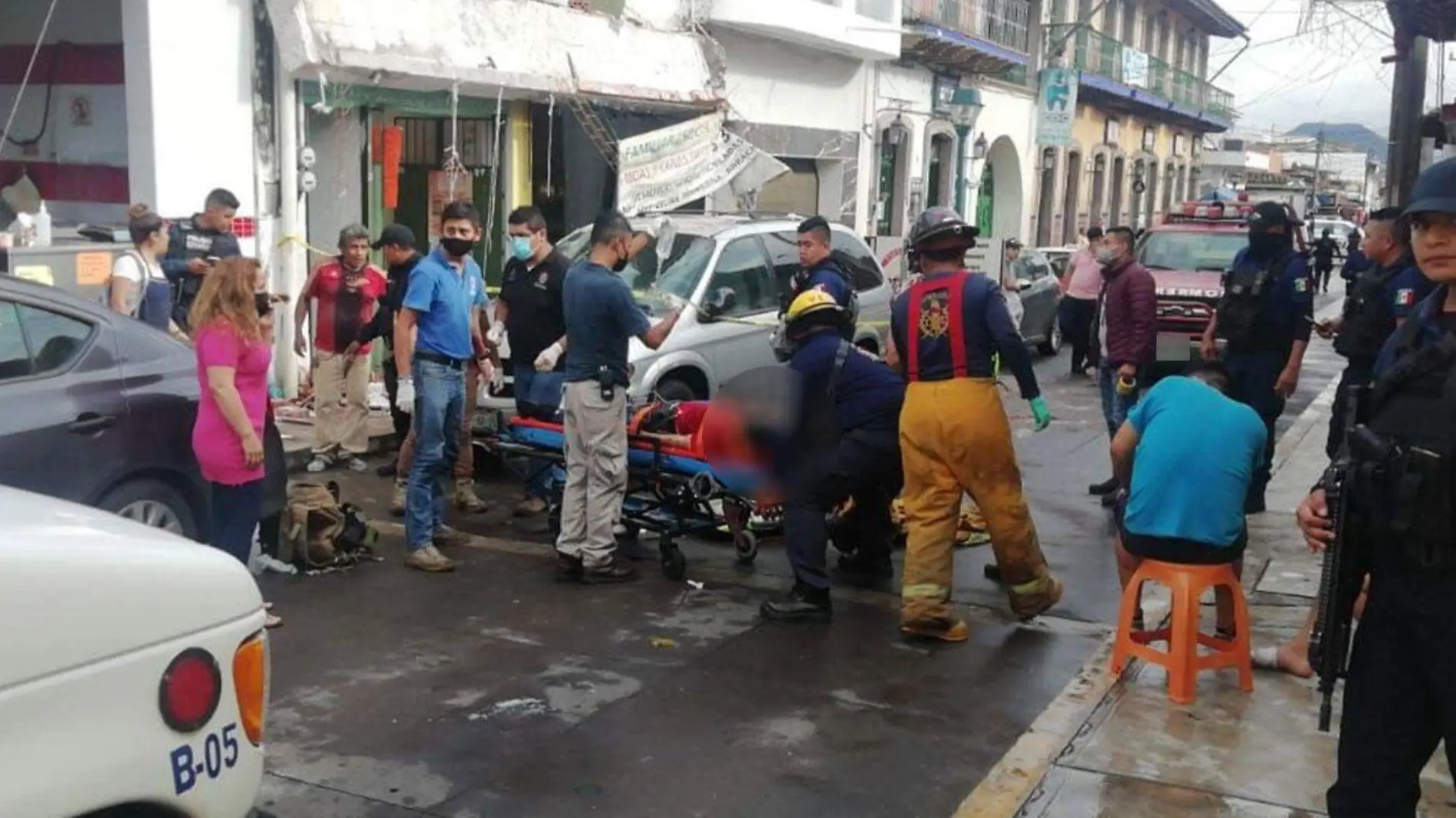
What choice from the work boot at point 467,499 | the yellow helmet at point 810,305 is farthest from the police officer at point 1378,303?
the work boot at point 467,499

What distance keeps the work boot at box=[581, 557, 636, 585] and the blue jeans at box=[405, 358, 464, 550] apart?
0.89m

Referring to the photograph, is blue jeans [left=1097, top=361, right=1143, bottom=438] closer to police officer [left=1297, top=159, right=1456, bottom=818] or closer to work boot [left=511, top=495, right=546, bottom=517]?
work boot [left=511, top=495, right=546, bottom=517]

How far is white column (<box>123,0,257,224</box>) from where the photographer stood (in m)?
10.2

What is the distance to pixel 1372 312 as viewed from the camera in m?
6.32

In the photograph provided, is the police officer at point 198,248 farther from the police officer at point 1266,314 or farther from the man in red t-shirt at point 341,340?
the police officer at point 1266,314

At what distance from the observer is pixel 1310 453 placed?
1076cm

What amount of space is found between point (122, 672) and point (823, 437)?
4.51 m

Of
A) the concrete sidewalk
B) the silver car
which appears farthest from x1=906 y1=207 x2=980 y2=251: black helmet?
the silver car

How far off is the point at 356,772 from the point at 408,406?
4633mm

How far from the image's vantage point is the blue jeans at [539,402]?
829 cm

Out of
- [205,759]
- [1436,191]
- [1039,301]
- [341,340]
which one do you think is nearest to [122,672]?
[205,759]

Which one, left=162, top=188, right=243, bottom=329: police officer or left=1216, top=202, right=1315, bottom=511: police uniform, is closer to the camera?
left=1216, top=202, right=1315, bottom=511: police uniform

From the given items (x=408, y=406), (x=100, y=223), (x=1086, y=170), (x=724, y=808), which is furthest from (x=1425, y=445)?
(x=1086, y=170)

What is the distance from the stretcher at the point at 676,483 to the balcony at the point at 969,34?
1498cm
